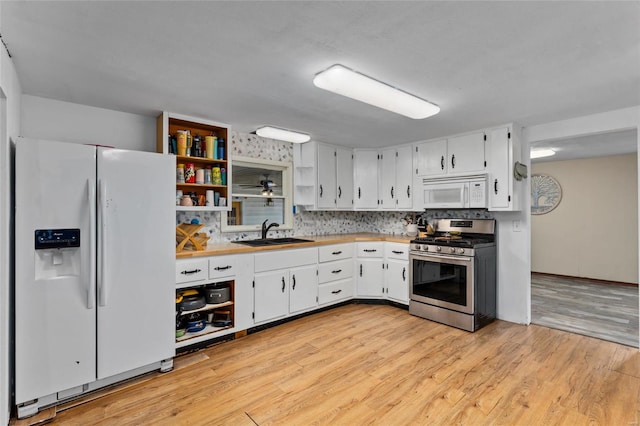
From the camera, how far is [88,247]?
2172 mm

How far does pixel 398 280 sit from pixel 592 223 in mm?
4199

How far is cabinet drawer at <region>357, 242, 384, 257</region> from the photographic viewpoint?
14.0 feet

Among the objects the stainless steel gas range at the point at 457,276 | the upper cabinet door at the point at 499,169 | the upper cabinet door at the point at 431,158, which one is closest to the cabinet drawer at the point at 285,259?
the stainless steel gas range at the point at 457,276

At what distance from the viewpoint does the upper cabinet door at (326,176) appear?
4.35 m

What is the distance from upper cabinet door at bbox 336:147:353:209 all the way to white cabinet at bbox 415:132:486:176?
0.96 meters

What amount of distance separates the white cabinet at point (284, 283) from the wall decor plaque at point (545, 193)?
502 centimetres

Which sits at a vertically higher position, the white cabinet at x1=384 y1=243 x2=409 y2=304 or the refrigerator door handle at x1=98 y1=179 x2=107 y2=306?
the refrigerator door handle at x1=98 y1=179 x2=107 y2=306

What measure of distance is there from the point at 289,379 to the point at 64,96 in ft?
9.44

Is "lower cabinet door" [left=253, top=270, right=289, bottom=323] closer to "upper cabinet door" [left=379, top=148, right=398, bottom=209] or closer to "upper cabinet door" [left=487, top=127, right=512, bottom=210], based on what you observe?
"upper cabinet door" [left=379, top=148, right=398, bottom=209]

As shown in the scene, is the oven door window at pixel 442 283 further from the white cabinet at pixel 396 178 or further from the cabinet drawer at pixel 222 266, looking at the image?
the cabinet drawer at pixel 222 266

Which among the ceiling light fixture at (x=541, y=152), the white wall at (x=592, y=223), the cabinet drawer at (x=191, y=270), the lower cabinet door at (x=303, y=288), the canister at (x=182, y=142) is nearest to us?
the cabinet drawer at (x=191, y=270)

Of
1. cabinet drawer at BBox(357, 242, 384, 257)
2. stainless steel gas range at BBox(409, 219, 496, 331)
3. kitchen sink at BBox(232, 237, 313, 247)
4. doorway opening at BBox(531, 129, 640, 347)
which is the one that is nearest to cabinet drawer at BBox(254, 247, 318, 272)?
kitchen sink at BBox(232, 237, 313, 247)

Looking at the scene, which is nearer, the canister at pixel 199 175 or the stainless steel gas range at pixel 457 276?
the canister at pixel 199 175

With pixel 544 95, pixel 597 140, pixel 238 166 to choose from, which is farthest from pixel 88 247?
pixel 597 140
